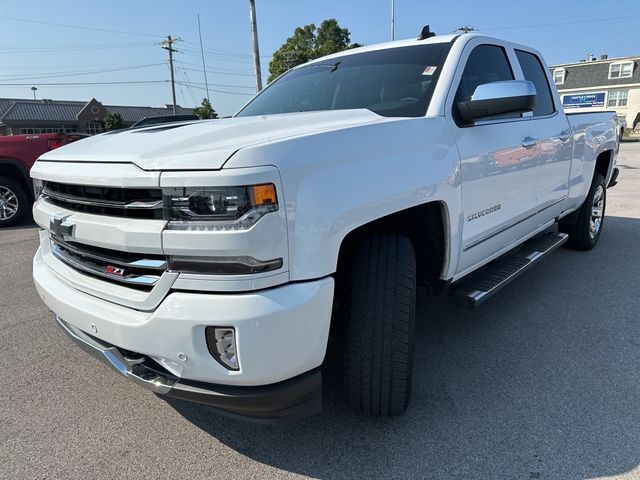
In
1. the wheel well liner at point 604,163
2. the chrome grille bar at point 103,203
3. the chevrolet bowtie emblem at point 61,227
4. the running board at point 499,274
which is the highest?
the chrome grille bar at point 103,203

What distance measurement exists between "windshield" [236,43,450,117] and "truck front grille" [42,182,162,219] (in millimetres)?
1353

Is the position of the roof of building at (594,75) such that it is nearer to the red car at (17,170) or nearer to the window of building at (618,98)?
the window of building at (618,98)

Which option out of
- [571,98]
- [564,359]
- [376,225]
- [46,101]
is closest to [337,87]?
[376,225]

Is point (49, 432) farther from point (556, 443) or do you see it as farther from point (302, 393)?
point (556, 443)

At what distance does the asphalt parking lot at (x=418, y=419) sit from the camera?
2.11 metres

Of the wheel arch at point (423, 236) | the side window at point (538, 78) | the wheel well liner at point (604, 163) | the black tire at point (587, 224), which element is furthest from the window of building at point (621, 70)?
the wheel arch at point (423, 236)

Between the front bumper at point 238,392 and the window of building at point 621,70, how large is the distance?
195 feet

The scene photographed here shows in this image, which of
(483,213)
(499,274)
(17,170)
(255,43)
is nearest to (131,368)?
(483,213)

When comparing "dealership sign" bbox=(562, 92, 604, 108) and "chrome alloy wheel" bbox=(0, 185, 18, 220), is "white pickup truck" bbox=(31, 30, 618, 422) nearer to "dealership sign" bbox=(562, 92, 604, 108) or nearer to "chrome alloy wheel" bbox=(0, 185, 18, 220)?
"chrome alloy wheel" bbox=(0, 185, 18, 220)

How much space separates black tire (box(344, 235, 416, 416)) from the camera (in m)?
2.10

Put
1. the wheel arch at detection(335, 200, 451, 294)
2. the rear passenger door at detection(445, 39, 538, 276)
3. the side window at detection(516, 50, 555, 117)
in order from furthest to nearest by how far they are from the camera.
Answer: the side window at detection(516, 50, 555, 117) → the rear passenger door at detection(445, 39, 538, 276) → the wheel arch at detection(335, 200, 451, 294)

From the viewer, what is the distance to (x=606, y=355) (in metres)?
3.01

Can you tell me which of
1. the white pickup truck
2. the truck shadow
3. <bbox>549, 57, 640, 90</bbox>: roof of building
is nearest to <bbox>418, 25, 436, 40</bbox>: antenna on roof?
the white pickup truck

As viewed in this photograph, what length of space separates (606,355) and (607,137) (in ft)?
9.79
